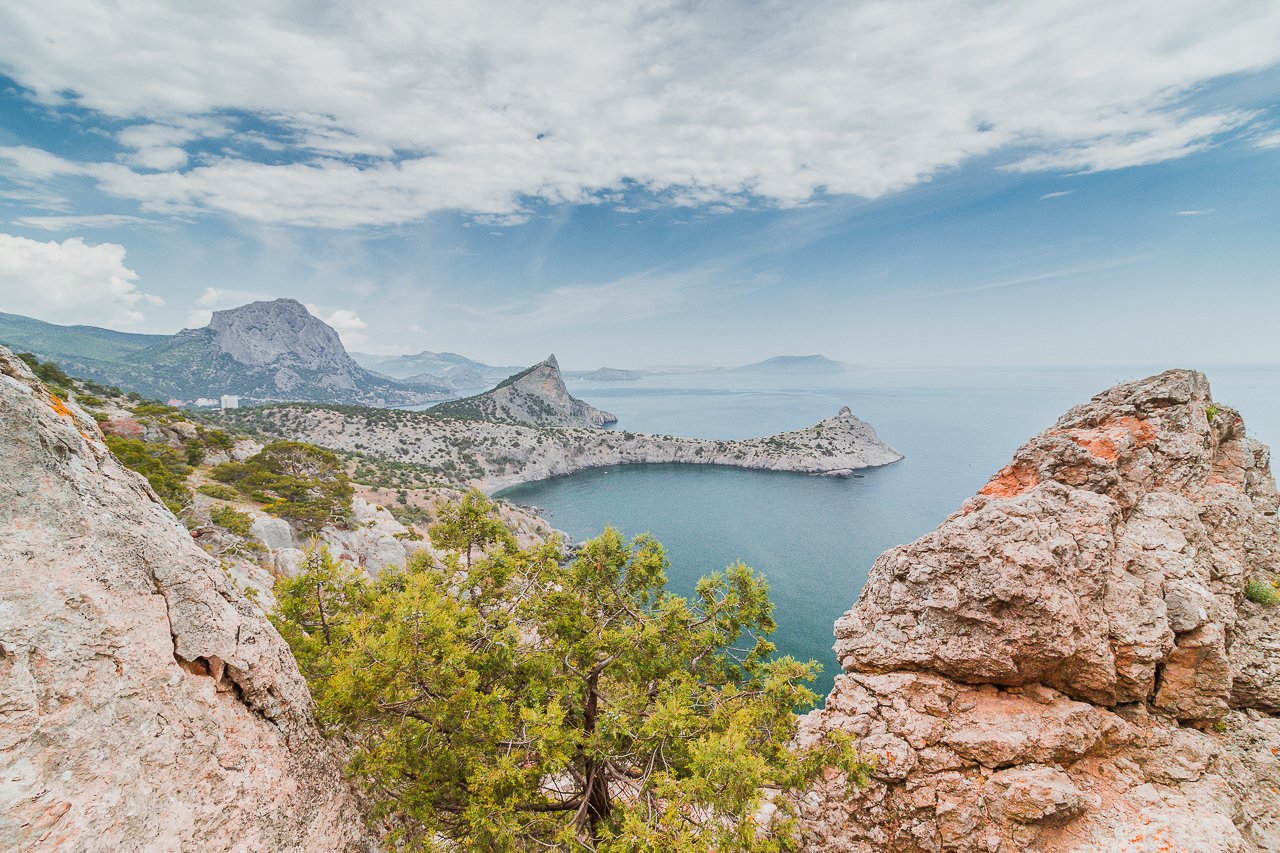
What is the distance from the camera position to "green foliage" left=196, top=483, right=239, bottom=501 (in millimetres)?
28091

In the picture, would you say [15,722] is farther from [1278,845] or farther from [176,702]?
[1278,845]

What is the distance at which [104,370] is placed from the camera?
192 metres

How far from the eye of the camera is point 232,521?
76.8 feet

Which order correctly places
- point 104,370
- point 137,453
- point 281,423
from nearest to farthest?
point 137,453, point 281,423, point 104,370

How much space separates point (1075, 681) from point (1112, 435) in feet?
19.9

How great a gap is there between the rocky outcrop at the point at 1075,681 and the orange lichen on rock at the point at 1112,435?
0.94 ft

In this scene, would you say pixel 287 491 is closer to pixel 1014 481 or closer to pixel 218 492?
pixel 218 492

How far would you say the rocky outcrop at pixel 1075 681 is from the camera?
7.74 metres

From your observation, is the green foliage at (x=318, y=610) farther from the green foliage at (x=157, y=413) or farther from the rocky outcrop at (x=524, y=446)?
→ the rocky outcrop at (x=524, y=446)

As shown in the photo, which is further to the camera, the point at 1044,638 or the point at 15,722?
the point at 1044,638

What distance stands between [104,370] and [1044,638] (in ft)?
959

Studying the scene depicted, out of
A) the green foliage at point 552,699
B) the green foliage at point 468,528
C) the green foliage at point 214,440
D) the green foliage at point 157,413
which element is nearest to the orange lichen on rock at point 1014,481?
the green foliage at point 552,699

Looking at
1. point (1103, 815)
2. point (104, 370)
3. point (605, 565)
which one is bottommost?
point (1103, 815)

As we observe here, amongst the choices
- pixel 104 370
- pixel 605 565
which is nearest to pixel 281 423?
pixel 605 565
